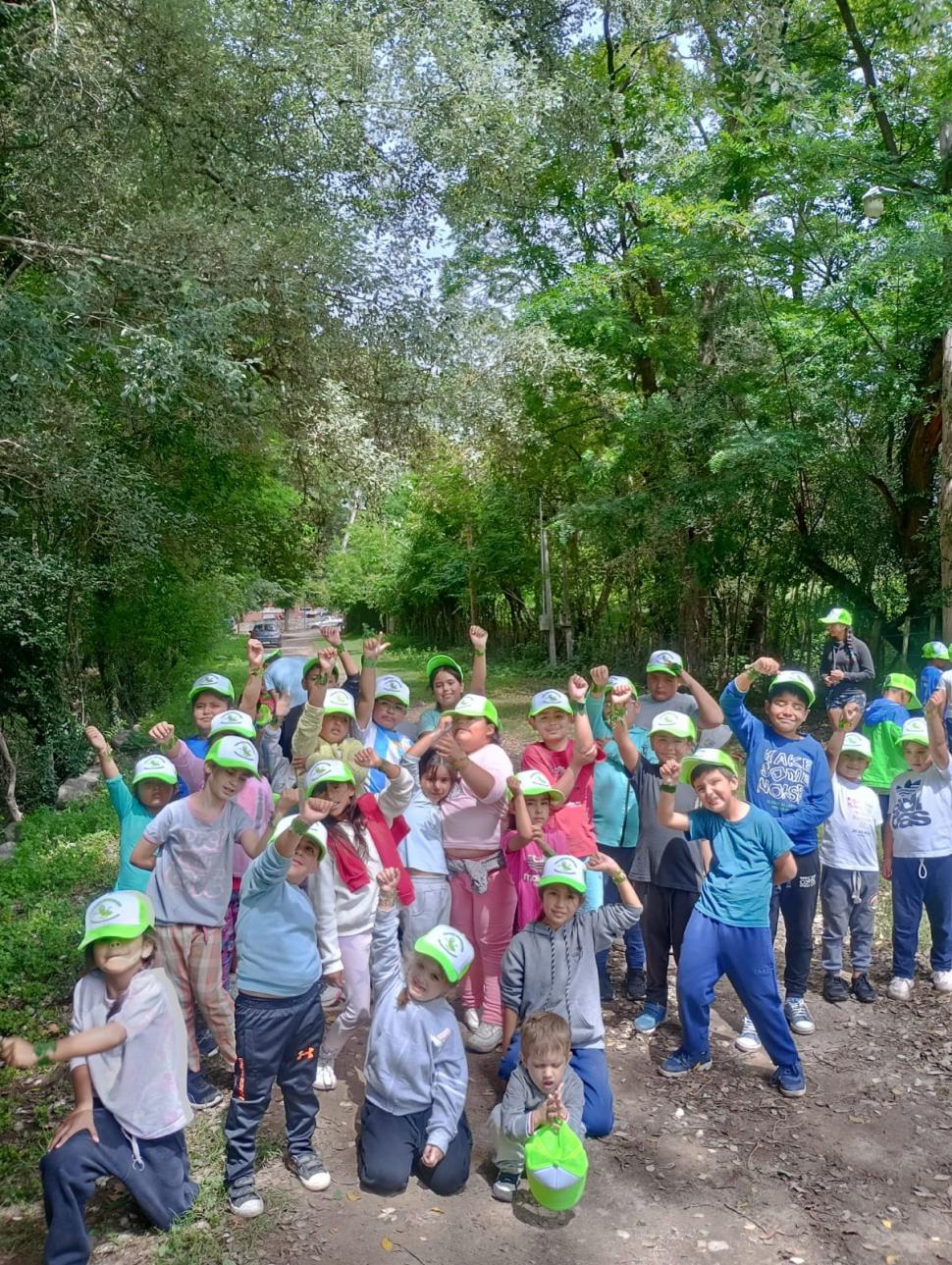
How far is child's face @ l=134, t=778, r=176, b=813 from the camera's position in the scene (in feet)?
13.7

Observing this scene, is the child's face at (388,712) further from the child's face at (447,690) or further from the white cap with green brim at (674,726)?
the white cap with green brim at (674,726)

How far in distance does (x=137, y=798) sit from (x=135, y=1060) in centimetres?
139

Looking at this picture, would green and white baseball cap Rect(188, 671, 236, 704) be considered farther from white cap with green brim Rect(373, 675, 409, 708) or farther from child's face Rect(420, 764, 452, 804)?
child's face Rect(420, 764, 452, 804)

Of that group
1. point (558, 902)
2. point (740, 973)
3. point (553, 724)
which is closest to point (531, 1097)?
point (558, 902)

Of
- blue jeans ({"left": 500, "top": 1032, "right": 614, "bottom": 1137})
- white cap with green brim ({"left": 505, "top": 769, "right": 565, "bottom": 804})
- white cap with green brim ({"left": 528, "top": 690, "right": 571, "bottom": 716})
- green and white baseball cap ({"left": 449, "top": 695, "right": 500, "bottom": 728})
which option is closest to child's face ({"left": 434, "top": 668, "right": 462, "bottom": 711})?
white cap with green brim ({"left": 528, "top": 690, "right": 571, "bottom": 716})

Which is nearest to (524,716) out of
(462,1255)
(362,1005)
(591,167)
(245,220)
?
(591,167)

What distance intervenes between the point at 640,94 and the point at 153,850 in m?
14.8

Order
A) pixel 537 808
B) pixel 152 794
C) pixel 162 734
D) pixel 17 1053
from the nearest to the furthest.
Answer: pixel 17 1053, pixel 537 808, pixel 152 794, pixel 162 734

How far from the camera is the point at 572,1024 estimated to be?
3633mm

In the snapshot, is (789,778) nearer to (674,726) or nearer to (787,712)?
(787,712)

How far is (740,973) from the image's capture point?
387cm

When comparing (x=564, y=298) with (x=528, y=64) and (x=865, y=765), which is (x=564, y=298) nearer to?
(x=528, y=64)

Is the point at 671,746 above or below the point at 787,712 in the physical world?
below

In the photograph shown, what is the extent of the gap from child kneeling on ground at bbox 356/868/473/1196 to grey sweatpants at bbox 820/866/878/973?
7.58 ft
